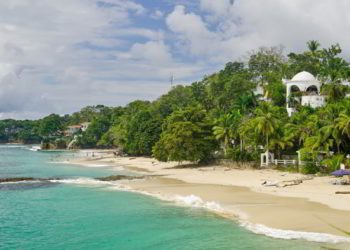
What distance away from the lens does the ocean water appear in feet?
73.4

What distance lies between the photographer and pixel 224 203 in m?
32.6

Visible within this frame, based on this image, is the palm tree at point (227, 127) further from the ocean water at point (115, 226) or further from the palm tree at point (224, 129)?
the ocean water at point (115, 226)

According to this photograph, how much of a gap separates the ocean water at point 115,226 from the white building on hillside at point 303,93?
34202 millimetres

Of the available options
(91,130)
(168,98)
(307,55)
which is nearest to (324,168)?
(307,55)

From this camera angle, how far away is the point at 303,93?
211 feet

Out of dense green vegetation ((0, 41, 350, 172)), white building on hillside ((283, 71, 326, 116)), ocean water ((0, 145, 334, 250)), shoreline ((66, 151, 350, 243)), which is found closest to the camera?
ocean water ((0, 145, 334, 250))

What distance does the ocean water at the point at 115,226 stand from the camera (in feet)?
73.4

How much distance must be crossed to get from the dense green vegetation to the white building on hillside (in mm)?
1381

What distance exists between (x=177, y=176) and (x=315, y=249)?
3179cm

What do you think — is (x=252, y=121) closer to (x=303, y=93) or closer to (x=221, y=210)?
(x=303, y=93)

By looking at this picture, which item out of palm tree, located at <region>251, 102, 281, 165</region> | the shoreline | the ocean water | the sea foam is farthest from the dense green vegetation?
the ocean water

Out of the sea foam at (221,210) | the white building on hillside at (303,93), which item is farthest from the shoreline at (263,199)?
the white building on hillside at (303,93)

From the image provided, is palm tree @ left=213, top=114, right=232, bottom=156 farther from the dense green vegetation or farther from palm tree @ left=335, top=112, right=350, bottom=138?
palm tree @ left=335, top=112, right=350, bottom=138

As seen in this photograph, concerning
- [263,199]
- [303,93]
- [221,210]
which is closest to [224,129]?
[303,93]
